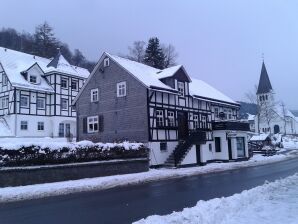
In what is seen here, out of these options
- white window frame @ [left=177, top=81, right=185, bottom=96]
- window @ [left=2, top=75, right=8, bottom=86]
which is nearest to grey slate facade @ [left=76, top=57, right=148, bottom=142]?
white window frame @ [left=177, top=81, right=185, bottom=96]

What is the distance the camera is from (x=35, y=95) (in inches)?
1790

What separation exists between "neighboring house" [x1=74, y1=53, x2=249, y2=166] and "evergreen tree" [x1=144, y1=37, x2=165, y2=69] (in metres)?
27.7

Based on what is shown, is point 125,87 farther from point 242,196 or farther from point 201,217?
point 201,217

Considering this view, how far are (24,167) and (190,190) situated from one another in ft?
32.4

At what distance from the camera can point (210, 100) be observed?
40406 mm

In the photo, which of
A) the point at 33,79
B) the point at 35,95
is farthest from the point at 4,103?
the point at 33,79

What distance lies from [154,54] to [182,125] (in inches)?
1353

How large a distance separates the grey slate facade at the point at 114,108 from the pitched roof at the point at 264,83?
73891 mm

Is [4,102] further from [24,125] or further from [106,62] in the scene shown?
[106,62]

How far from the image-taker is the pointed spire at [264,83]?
98562 millimetres

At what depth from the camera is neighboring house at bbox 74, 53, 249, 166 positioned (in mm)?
31359

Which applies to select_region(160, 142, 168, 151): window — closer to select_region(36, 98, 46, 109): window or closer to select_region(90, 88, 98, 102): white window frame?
select_region(90, 88, 98, 102): white window frame

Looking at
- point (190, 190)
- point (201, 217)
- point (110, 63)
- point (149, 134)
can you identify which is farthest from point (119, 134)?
point (201, 217)

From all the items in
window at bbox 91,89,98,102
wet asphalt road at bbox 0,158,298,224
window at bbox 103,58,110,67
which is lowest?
wet asphalt road at bbox 0,158,298,224
